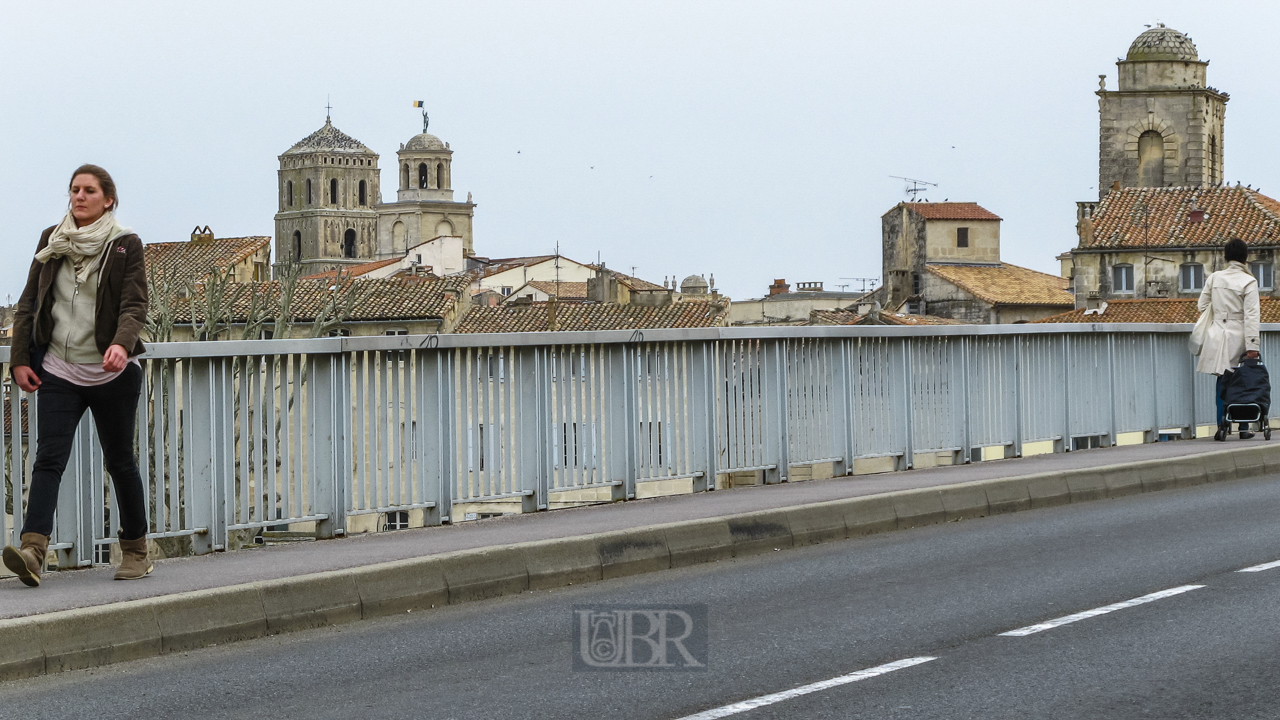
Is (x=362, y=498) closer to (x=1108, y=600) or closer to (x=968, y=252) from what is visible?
(x=1108, y=600)

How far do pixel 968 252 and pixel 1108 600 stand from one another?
11376 centimetres

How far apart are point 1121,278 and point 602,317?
29271mm

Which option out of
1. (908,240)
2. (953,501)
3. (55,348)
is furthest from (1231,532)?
(908,240)

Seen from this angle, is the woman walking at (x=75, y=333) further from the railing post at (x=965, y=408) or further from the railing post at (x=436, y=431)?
the railing post at (x=965, y=408)

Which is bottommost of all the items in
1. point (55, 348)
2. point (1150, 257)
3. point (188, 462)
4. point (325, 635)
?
point (325, 635)

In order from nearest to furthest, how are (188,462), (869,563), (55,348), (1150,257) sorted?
(55,348) → (188,462) → (869,563) → (1150,257)

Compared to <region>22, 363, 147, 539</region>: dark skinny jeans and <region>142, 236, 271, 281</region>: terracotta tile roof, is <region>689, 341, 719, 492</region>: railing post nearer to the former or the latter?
<region>22, 363, 147, 539</region>: dark skinny jeans

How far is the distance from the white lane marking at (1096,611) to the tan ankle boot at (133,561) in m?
4.09

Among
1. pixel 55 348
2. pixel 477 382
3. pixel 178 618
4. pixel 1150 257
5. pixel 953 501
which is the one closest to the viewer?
pixel 178 618

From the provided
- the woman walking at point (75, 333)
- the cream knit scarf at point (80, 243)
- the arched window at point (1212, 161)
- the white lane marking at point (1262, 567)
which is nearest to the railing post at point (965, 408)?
the white lane marking at point (1262, 567)

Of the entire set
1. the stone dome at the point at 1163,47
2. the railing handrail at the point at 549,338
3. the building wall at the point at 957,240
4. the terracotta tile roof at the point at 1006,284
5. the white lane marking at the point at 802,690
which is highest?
the stone dome at the point at 1163,47

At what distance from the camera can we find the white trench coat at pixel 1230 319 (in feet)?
53.6

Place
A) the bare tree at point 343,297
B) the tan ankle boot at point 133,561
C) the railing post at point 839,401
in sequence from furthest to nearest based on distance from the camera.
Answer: the bare tree at point 343,297, the railing post at point 839,401, the tan ankle boot at point 133,561

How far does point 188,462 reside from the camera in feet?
30.2
